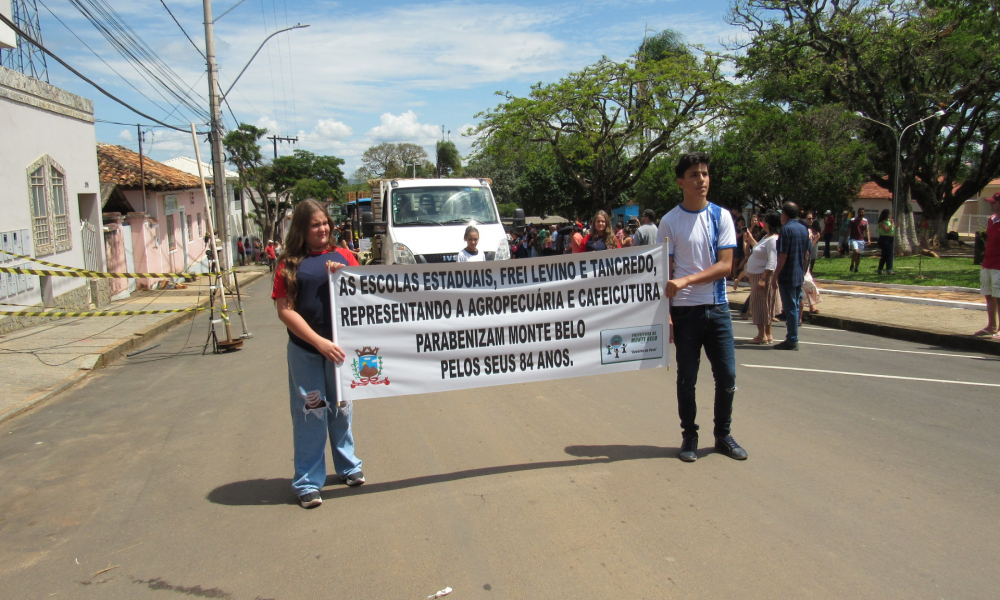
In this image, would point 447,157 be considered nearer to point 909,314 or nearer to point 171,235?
point 171,235

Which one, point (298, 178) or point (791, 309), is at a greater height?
point (298, 178)

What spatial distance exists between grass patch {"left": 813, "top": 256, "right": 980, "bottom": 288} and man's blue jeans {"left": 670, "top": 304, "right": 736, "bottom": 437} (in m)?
13.5

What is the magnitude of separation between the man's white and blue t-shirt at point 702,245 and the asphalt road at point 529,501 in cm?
113

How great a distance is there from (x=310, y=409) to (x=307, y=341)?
43 centimetres

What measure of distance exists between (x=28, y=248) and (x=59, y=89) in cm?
432

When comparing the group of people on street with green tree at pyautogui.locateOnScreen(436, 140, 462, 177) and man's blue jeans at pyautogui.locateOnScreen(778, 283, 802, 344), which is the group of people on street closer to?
man's blue jeans at pyautogui.locateOnScreen(778, 283, 802, 344)

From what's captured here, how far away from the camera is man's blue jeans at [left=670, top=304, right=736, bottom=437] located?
186 inches

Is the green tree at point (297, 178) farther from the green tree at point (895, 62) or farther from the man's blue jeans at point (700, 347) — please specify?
the man's blue jeans at point (700, 347)

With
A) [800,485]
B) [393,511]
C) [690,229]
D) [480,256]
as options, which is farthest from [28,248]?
[800,485]

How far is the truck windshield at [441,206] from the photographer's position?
12.7 metres

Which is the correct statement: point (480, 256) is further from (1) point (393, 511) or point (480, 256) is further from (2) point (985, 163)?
(2) point (985, 163)

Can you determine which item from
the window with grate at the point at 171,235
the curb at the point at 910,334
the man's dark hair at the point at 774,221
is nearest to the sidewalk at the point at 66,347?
the man's dark hair at the point at 774,221

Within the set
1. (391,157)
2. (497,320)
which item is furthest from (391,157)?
(497,320)

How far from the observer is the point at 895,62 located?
24625mm
